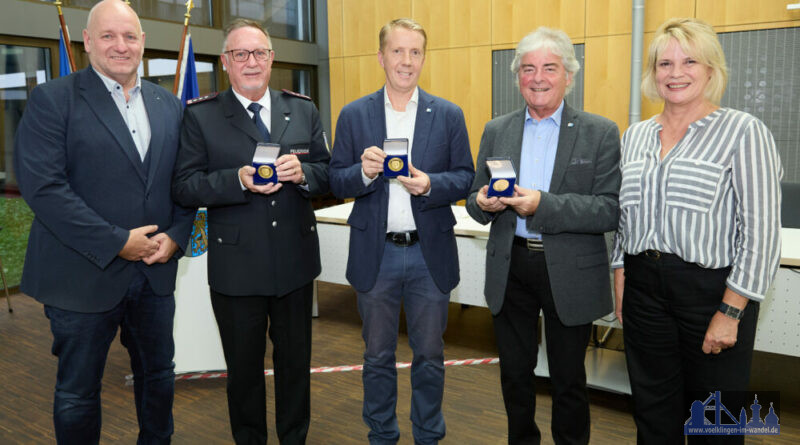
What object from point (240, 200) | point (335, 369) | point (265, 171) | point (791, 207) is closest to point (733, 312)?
point (265, 171)

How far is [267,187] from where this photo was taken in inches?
77.2

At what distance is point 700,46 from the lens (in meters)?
1.67

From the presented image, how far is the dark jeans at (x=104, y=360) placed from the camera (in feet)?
6.30

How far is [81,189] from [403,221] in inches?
44.2

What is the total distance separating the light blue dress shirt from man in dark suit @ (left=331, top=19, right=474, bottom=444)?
0.81 ft

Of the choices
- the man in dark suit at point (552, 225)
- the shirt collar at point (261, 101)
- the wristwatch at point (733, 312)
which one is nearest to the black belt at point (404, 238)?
the man in dark suit at point (552, 225)

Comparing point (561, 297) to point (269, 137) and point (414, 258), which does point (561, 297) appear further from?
point (269, 137)

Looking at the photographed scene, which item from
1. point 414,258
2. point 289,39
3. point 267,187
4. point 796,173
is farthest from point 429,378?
point 289,39

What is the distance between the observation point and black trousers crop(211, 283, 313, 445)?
2152 millimetres

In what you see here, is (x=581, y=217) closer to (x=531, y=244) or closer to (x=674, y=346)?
(x=531, y=244)

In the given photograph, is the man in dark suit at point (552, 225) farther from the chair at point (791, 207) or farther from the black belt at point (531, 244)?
the chair at point (791, 207)

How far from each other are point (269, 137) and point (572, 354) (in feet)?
4.45

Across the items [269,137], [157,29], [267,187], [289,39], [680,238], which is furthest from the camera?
[289,39]

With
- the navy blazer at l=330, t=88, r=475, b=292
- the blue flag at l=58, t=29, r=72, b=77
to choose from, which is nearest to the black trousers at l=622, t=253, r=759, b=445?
the navy blazer at l=330, t=88, r=475, b=292
